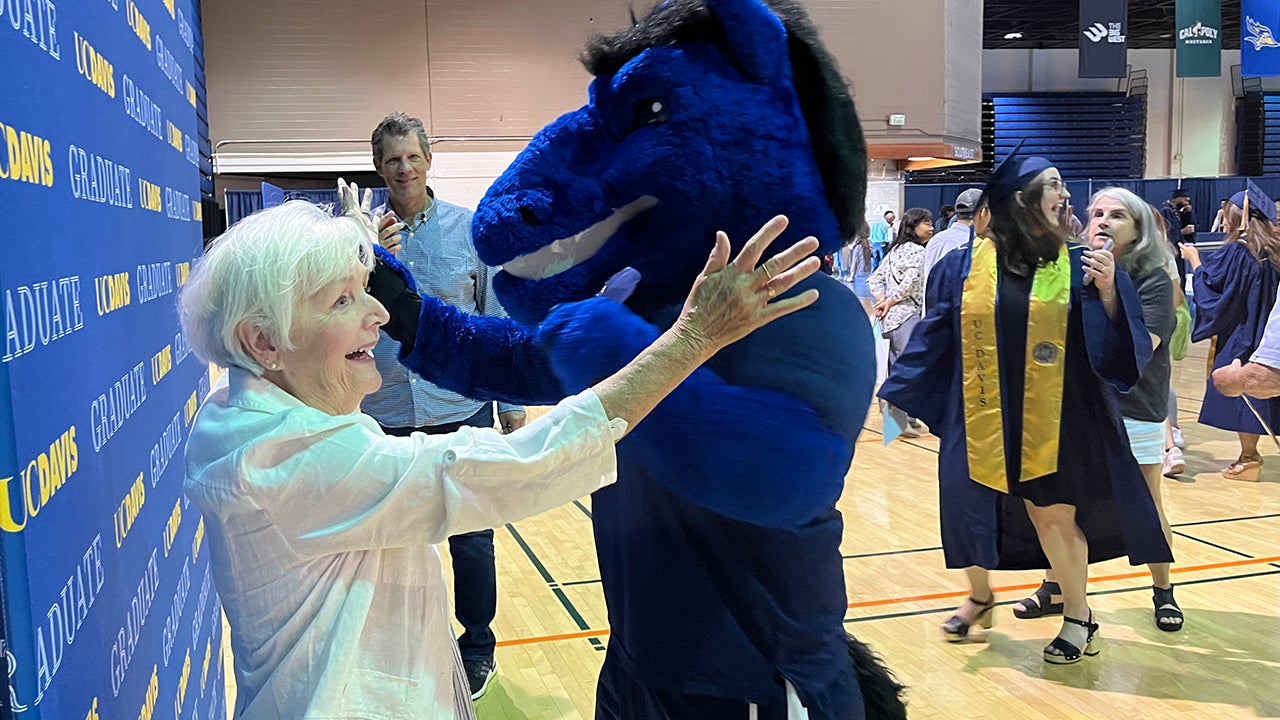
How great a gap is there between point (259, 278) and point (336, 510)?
0.96 ft

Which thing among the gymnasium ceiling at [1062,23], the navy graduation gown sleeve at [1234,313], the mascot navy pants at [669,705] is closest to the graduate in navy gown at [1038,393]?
the mascot navy pants at [669,705]

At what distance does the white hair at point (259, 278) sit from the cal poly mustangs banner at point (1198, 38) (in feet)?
46.8

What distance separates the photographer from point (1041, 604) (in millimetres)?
4316

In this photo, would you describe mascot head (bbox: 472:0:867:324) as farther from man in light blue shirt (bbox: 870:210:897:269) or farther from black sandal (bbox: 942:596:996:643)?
man in light blue shirt (bbox: 870:210:897:269)

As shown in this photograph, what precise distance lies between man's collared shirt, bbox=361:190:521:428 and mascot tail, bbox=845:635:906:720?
1.96 m

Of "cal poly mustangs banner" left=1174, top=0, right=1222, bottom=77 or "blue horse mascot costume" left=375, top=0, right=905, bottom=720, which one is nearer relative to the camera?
"blue horse mascot costume" left=375, top=0, right=905, bottom=720

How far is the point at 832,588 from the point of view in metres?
1.45

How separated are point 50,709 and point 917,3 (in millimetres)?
14624

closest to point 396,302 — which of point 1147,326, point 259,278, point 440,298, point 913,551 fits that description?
point 259,278

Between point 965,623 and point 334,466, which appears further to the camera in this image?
point 965,623

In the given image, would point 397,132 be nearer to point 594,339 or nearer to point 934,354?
point 934,354

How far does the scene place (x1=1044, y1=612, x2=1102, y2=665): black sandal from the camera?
3.76m

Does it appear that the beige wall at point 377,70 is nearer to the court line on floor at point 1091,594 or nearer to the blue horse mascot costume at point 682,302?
the court line on floor at point 1091,594

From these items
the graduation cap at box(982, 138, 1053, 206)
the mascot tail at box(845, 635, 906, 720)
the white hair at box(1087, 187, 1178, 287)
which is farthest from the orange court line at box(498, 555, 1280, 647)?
the mascot tail at box(845, 635, 906, 720)
